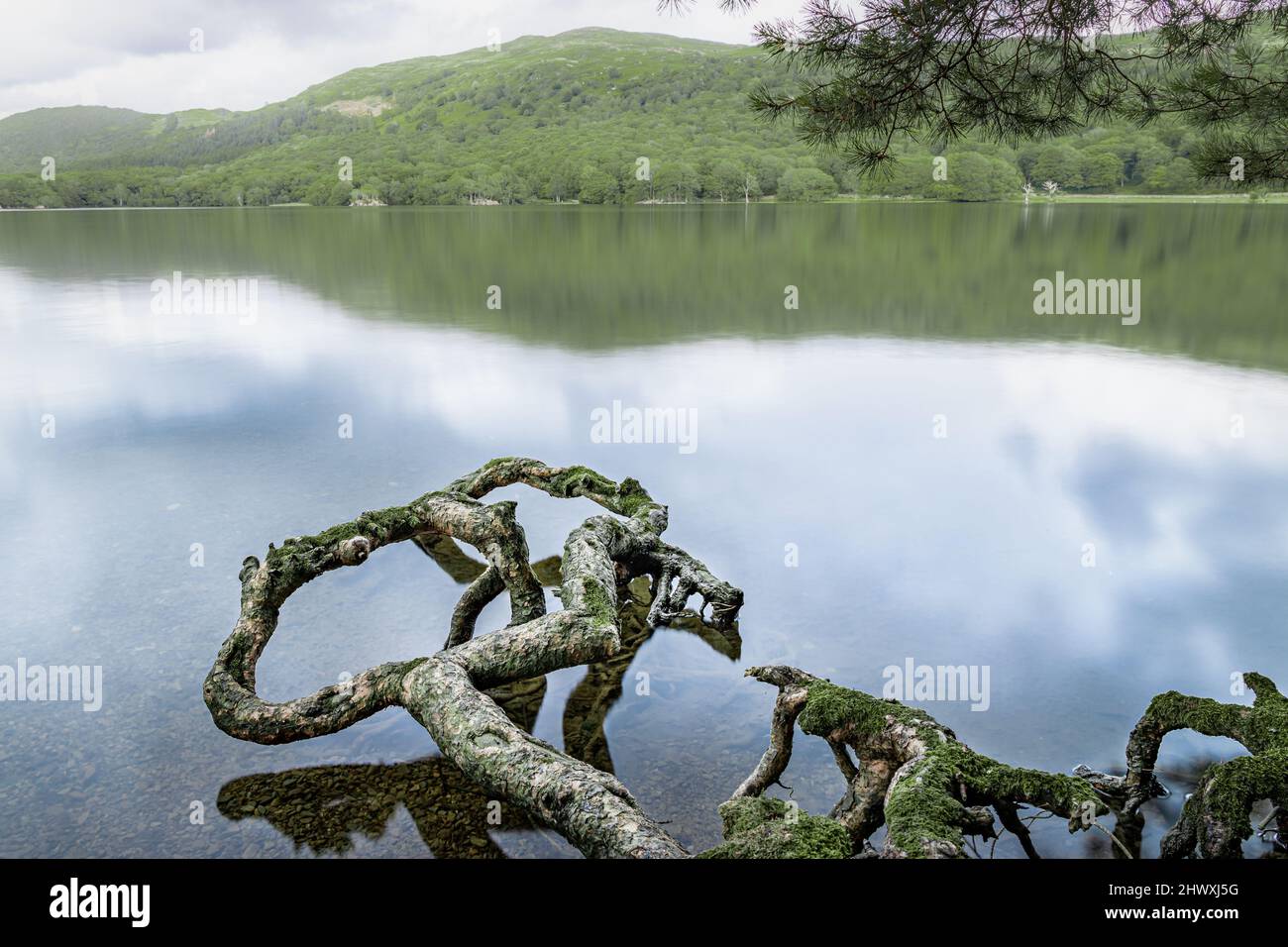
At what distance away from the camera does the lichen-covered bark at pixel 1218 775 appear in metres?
5.03

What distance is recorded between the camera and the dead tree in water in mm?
5023

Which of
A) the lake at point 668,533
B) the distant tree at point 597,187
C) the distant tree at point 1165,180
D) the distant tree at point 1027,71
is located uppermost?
the distant tree at point 597,187

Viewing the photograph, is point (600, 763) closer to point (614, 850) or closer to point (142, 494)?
point (614, 850)

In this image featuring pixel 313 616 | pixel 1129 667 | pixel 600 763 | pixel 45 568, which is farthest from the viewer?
pixel 45 568

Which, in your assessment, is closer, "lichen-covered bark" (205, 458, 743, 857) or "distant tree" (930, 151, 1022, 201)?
"lichen-covered bark" (205, 458, 743, 857)

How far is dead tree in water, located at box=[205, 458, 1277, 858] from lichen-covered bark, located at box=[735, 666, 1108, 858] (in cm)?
1

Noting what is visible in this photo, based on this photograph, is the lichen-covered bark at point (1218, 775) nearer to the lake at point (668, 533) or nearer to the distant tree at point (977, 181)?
the lake at point (668, 533)

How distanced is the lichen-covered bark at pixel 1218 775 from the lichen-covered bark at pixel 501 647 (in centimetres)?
309

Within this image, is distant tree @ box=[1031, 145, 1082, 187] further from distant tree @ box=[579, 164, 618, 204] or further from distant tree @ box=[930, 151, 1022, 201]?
distant tree @ box=[579, 164, 618, 204]

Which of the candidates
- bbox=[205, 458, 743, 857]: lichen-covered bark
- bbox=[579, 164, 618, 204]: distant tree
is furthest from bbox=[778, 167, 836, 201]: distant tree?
bbox=[205, 458, 743, 857]: lichen-covered bark

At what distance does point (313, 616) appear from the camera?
9680mm

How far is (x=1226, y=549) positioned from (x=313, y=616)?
11303mm

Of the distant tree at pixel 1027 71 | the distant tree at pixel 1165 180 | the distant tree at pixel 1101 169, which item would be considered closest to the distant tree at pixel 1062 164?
the distant tree at pixel 1101 169
